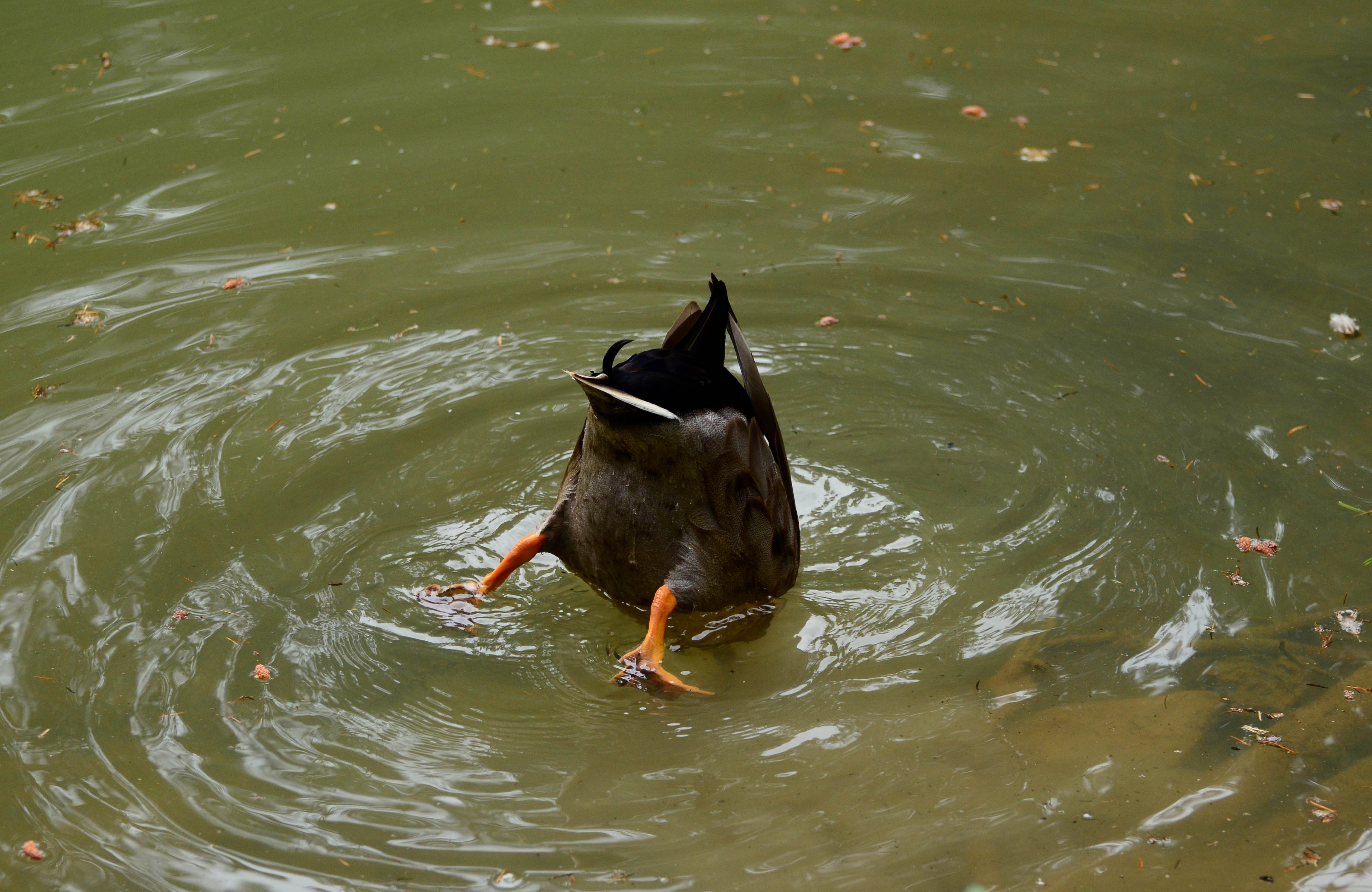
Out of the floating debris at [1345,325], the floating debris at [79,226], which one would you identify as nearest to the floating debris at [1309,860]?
the floating debris at [1345,325]

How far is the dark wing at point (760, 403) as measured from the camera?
3754 millimetres

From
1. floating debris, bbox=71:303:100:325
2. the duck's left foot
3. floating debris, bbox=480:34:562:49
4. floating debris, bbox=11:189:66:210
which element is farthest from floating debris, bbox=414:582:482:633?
floating debris, bbox=480:34:562:49

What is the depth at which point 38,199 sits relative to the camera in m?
6.55

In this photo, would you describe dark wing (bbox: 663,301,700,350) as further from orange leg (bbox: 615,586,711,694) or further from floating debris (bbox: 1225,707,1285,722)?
floating debris (bbox: 1225,707,1285,722)

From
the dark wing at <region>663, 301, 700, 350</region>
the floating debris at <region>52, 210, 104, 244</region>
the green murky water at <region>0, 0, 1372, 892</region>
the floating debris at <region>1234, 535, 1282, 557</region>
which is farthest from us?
the floating debris at <region>52, 210, 104, 244</region>

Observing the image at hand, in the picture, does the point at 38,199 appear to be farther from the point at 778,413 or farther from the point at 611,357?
the point at 611,357

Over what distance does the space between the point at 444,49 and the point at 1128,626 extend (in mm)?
6153

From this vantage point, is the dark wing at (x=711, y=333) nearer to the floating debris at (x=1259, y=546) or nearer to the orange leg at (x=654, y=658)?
the orange leg at (x=654, y=658)

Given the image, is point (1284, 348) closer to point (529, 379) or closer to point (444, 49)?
point (529, 379)

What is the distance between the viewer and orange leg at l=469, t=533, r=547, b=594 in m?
4.02

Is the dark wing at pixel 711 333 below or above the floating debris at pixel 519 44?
below

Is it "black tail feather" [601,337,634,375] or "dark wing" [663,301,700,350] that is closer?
"black tail feather" [601,337,634,375]

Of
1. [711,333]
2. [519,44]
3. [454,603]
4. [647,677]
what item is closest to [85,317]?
[454,603]

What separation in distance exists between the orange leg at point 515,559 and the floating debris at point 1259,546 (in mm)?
2480
